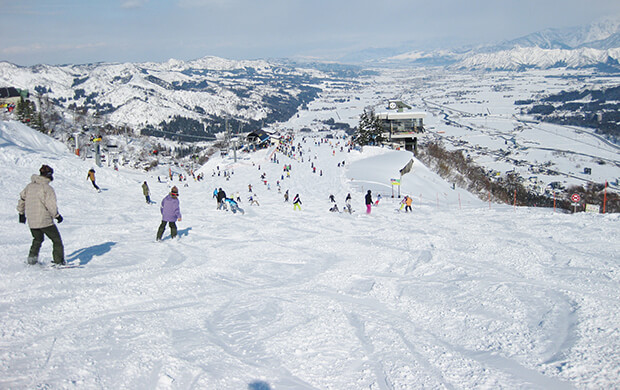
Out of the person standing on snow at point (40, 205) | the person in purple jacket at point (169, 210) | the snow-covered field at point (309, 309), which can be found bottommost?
the snow-covered field at point (309, 309)

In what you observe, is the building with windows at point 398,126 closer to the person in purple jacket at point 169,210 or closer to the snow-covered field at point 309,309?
the snow-covered field at point 309,309

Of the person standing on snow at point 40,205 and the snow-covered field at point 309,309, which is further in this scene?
the person standing on snow at point 40,205

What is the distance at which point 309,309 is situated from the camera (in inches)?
210

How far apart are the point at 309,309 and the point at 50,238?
159 inches

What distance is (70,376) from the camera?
337cm

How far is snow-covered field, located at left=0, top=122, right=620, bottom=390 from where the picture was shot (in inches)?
146

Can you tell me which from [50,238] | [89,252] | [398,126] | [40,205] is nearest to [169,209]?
[89,252]

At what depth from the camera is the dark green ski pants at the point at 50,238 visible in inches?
229

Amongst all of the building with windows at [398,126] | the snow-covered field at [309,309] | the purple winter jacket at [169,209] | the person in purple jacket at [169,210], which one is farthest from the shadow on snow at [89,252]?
the building with windows at [398,126]

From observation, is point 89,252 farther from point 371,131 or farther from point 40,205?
point 371,131

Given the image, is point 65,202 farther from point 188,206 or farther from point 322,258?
point 322,258

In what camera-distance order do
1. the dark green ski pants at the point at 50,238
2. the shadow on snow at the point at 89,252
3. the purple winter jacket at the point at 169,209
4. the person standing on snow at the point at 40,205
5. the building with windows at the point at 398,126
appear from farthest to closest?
the building with windows at the point at 398,126 < the purple winter jacket at the point at 169,209 < the shadow on snow at the point at 89,252 < the dark green ski pants at the point at 50,238 < the person standing on snow at the point at 40,205

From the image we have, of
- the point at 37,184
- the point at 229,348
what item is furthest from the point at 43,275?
the point at 229,348

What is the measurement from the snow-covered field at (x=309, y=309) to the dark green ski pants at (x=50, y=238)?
27 cm
